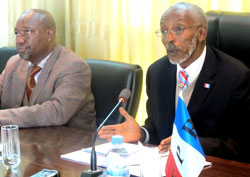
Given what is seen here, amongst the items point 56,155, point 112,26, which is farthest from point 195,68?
point 112,26

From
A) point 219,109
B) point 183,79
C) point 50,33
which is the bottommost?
point 219,109

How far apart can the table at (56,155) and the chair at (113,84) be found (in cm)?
45

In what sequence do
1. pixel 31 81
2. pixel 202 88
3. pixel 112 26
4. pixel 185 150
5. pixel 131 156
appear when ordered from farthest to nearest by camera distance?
pixel 112 26 < pixel 31 81 < pixel 202 88 < pixel 131 156 < pixel 185 150

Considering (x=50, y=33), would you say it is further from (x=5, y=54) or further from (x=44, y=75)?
(x=5, y=54)

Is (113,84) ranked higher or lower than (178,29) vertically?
lower

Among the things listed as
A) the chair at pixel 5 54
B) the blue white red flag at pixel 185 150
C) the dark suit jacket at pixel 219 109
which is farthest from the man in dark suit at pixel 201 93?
the chair at pixel 5 54

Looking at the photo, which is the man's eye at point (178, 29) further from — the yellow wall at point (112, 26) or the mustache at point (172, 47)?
the yellow wall at point (112, 26)

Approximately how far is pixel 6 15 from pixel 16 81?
129 cm

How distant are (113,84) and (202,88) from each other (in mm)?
684

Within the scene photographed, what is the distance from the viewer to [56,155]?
1.89m

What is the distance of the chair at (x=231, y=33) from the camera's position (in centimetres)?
228

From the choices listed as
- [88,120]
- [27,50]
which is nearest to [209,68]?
[88,120]

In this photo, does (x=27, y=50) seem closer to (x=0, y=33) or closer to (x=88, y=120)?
(x=88, y=120)

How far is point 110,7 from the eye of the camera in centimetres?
353
